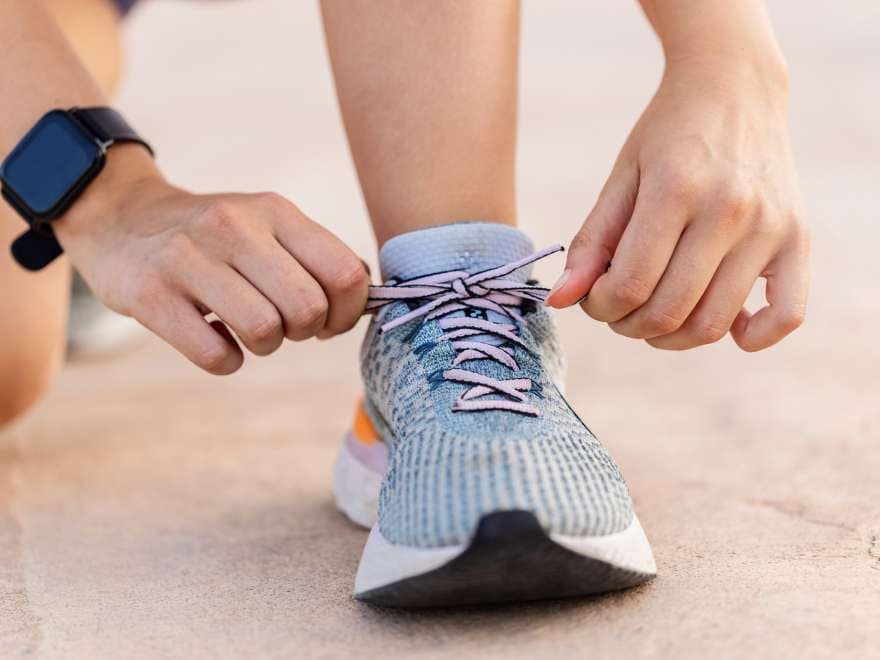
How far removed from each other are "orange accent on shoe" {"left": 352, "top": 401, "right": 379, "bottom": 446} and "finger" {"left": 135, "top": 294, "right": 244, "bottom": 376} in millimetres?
200

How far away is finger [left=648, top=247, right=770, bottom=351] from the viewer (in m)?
0.78

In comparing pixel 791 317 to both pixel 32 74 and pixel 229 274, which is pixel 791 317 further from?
pixel 32 74

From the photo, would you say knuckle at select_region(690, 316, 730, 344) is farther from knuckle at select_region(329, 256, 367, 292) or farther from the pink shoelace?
knuckle at select_region(329, 256, 367, 292)

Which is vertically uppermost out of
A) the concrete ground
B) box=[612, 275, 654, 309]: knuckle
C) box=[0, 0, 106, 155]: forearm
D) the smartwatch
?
box=[0, 0, 106, 155]: forearm

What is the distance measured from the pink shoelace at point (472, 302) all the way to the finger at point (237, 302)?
11 centimetres

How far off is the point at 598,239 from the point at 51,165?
455 millimetres

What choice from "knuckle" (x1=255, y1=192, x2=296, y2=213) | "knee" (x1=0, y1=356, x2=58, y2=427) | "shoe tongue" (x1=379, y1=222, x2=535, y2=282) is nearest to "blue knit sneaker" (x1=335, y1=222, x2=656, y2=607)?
"shoe tongue" (x1=379, y1=222, x2=535, y2=282)

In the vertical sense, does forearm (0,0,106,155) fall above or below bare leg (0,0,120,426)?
above

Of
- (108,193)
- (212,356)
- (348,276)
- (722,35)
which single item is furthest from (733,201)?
(108,193)

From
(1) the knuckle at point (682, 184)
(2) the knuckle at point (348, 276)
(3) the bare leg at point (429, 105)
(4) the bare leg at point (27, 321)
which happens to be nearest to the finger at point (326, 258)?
(2) the knuckle at point (348, 276)

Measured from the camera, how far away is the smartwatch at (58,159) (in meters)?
0.90

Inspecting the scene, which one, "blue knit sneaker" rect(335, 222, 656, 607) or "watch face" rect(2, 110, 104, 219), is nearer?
"blue knit sneaker" rect(335, 222, 656, 607)

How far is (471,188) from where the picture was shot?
0.91m

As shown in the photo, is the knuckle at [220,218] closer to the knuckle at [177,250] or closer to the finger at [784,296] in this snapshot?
the knuckle at [177,250]
